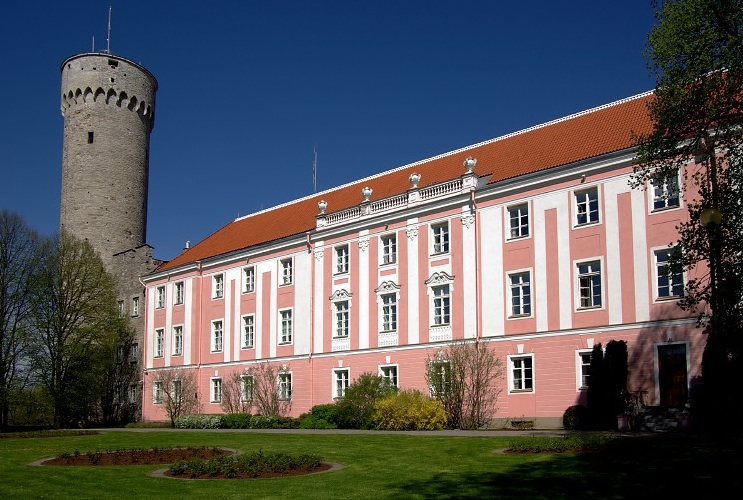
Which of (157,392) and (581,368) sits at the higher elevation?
(581,368)

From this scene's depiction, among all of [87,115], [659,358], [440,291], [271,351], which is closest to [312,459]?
[659,358]

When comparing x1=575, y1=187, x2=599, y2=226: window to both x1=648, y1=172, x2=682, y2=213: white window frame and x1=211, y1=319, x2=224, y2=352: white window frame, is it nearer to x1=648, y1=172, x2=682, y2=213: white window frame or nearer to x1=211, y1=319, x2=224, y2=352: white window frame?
x1=648, y1=172, x2=682, y2=213: white window frame

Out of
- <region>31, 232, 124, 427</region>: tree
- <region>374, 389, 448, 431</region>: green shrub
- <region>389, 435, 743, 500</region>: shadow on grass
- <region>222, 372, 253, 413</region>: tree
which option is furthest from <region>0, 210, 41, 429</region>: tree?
<region>389, 435, 743, 500</region>: shadow on grass

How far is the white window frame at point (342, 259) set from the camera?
40491 mm

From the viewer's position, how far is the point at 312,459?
1711 centimetres

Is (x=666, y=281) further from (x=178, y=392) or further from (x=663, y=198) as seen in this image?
(x=178, y=392)

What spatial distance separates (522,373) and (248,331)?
18.7 m

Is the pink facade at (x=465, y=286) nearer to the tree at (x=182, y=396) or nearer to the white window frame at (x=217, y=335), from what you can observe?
the white window frame at (x=217, y=335)

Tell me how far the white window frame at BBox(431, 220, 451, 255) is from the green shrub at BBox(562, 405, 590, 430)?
9600 mm

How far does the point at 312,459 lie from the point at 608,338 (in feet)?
53.0

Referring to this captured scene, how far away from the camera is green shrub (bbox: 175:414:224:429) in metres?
40.7

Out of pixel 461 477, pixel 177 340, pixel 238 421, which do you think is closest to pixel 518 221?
pixel 238 421

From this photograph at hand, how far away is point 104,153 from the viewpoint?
57.0m

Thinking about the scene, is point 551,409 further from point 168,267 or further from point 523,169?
point 168,267
